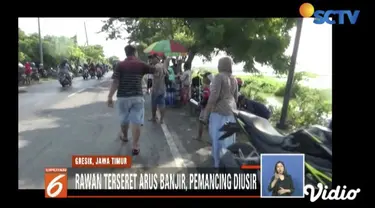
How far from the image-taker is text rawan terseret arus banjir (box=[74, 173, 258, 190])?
11.6ft

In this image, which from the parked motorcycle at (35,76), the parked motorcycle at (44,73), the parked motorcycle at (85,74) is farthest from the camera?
the parked motorcycle at (85,74)

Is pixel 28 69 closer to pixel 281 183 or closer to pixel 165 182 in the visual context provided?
pixel 165 182

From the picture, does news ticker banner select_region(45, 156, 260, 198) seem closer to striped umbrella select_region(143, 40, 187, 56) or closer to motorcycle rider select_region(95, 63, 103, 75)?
striped umbrella select_region(143, 40, 187, 56)

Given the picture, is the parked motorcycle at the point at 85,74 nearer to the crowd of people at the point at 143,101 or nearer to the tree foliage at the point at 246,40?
the tree foliage at the point at 246,40

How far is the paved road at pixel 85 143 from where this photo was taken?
4.34 metres

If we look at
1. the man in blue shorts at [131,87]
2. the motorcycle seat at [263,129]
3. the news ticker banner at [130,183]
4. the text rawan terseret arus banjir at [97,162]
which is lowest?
the news ticker banner at [130,183]

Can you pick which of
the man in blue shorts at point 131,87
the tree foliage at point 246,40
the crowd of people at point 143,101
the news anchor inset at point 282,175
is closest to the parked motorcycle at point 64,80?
the tree foliage at point 246,40

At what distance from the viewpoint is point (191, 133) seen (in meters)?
6.82

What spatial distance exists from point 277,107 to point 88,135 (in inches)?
158

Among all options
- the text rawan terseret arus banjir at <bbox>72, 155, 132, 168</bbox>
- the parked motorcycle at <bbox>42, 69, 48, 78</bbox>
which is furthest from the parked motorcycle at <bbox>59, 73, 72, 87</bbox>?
the text rawan terseret arus banjir at <bbox>72, 155, 132, 168</bbox>

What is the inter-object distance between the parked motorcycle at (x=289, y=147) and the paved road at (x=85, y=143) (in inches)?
41.6

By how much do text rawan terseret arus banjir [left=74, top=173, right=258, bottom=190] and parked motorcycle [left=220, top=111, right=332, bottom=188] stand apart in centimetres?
17
